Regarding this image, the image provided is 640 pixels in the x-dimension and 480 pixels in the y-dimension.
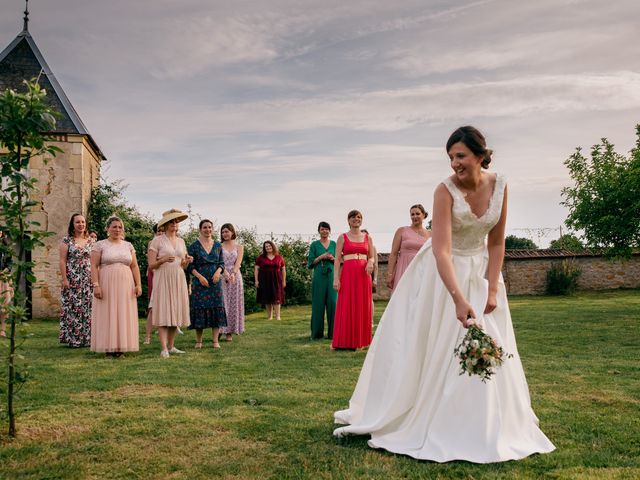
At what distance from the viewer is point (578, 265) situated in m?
28.7

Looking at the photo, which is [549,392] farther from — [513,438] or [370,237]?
[370,237]

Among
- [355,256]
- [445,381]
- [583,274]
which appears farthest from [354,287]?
[583,274]

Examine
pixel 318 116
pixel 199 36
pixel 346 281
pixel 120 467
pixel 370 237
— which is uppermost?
pixel 199 36

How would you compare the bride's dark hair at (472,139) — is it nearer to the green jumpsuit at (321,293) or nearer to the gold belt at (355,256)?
the gold belt at (355,256)

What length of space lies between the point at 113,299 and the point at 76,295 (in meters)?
2.35

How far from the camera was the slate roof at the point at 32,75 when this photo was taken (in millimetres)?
18641

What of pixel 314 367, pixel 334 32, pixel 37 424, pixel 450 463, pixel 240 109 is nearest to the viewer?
pixel 450 463

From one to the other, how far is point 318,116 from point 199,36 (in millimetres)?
2563

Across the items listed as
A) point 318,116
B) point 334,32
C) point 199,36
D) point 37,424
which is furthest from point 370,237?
point 37,424

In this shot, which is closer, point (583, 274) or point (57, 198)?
point (57, 198)

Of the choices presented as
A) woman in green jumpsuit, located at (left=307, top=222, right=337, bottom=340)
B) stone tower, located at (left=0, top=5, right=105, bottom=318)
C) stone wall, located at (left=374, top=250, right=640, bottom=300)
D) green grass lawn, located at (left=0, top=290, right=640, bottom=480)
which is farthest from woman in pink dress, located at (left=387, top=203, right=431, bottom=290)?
stone wall, located at (left=374, top=250, right=640, bottom=300)

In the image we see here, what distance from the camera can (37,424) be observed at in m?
5.38

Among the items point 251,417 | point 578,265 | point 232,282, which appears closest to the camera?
point 251,417

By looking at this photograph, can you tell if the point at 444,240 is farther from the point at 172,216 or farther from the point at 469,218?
the point at 172,216
